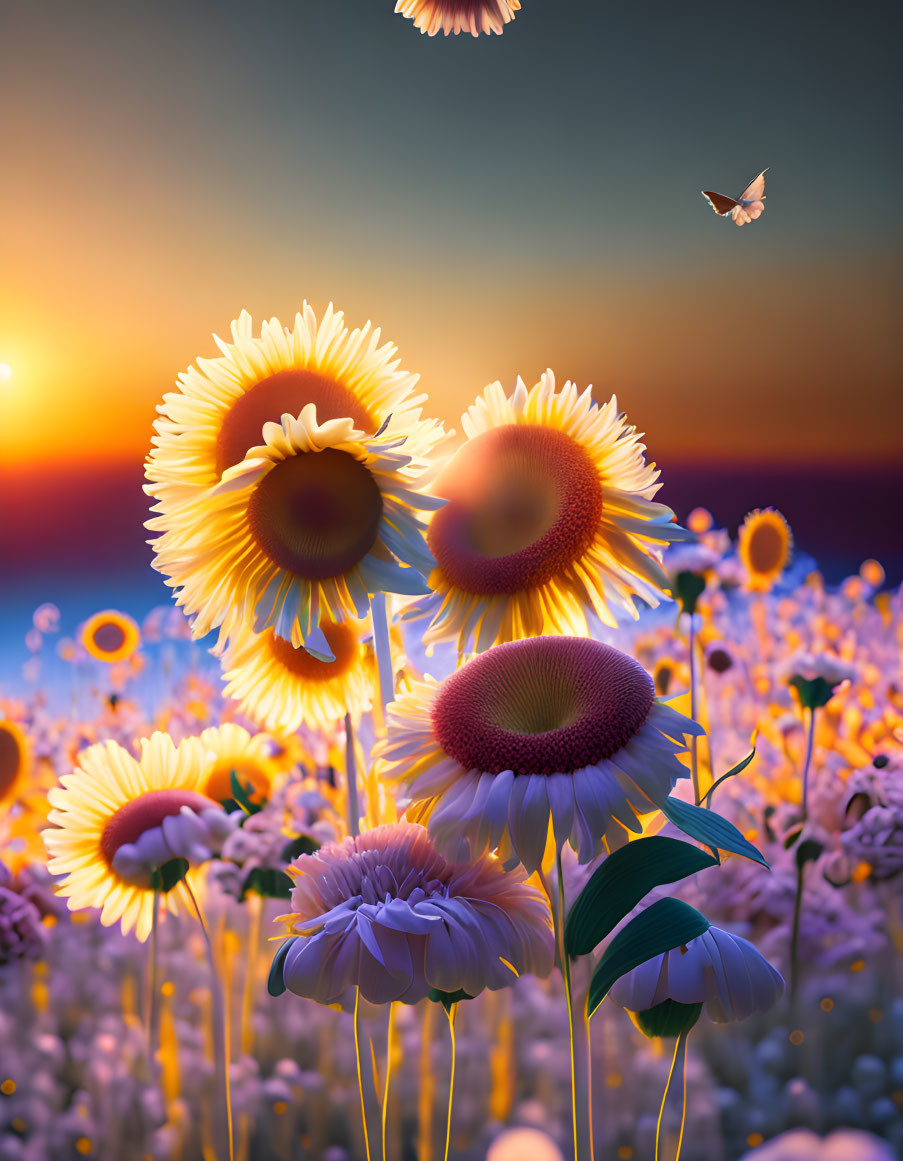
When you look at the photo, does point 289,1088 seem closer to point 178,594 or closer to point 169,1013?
point 169,1013

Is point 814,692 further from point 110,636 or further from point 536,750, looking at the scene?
point 110,636

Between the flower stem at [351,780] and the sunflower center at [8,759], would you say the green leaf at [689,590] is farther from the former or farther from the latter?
the sunflower center at [8,759]

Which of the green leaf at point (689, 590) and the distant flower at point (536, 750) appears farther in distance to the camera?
the green leaf at point (689, 590)

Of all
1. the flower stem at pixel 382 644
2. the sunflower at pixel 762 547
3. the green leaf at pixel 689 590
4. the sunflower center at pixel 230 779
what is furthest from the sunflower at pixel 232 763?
the sunflower at pixel 762 547

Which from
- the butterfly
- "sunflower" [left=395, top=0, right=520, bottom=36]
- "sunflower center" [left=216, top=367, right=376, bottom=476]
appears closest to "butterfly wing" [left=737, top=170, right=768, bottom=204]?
the butterfly

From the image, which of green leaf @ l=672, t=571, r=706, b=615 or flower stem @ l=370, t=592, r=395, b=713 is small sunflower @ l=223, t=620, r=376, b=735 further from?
green leaf @ l=672, t=571, r=706, b=615
